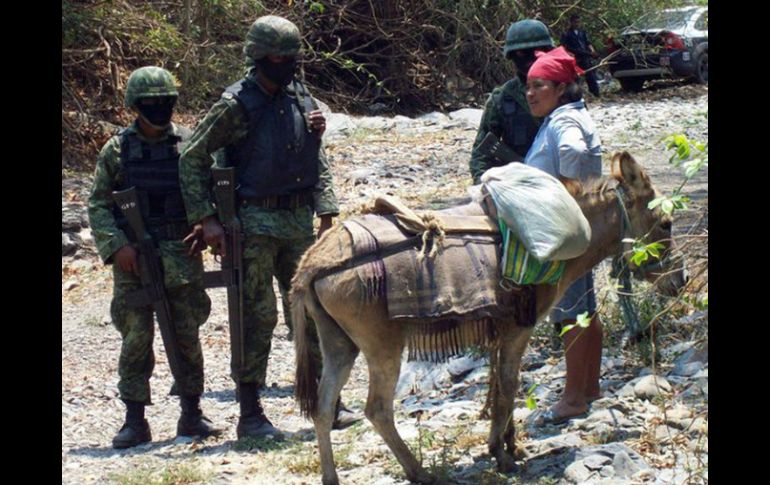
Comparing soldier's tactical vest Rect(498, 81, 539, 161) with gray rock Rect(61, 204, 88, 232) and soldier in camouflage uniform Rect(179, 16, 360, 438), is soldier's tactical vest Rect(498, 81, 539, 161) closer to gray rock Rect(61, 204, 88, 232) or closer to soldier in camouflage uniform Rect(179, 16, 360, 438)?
soldier in camouflage uniform Rect(179, 16, 360, 438)

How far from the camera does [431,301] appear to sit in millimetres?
5461

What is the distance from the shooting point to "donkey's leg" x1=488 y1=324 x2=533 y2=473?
228 inches

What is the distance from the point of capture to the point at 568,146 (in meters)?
5.98

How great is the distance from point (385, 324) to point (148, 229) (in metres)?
→ 1.93

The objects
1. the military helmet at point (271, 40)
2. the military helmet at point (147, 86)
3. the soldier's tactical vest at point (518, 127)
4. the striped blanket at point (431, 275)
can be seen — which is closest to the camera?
the striped blanket at point (431, 275)

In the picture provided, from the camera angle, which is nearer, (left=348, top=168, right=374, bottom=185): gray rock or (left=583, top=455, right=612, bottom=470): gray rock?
(left=583, top=455, right=612, bottom=470): gray rock

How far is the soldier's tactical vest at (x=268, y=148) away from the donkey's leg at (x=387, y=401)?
150 cm

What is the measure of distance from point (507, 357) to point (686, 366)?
1.69m

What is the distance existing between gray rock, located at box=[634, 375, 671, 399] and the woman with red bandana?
250mm

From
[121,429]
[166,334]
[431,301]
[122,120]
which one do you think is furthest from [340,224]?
[122,120]

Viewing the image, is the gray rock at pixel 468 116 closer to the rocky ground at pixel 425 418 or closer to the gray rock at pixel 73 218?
the gray rock at pixel 73 218

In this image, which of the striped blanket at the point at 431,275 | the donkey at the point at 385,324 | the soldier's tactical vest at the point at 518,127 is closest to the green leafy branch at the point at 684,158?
the donkey at the point at 385,324

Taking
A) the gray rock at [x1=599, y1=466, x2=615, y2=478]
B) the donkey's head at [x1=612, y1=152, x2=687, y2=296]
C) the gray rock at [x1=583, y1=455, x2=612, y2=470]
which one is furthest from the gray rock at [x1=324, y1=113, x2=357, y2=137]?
the gray rock at [x1=599, y1=466, x2=615, y2=478]

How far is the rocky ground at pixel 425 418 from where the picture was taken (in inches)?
229
